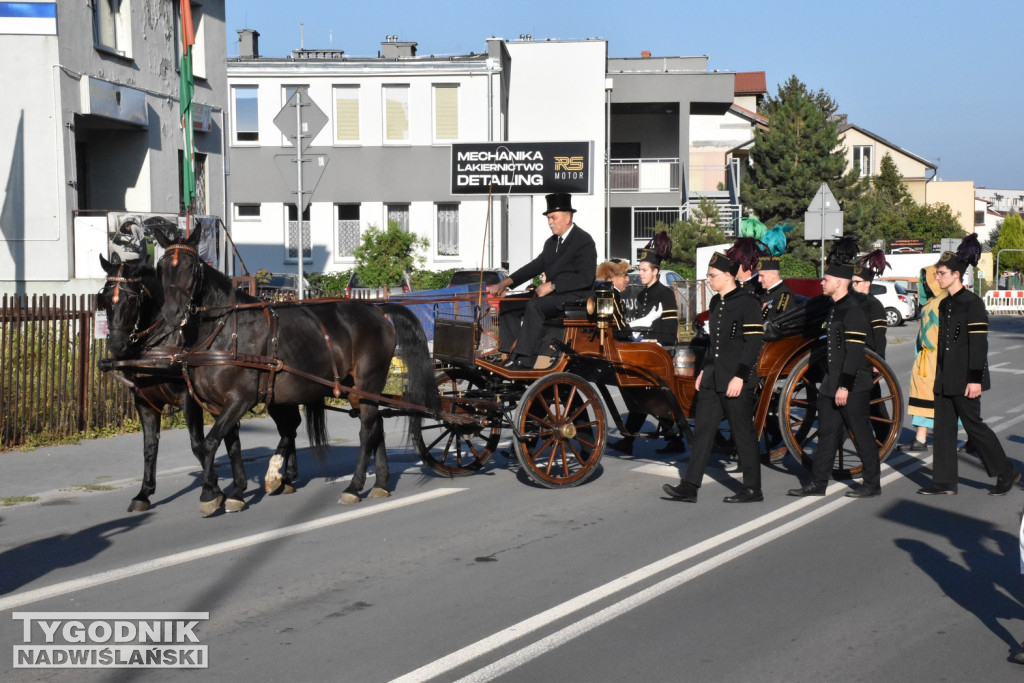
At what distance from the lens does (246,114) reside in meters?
37.3

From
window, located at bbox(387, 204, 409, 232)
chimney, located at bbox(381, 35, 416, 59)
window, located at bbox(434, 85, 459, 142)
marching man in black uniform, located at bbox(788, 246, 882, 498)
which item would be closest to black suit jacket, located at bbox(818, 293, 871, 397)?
marching man in black uniform, located at bbox(788, 246, 882, 498)

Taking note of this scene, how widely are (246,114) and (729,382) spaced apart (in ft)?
103

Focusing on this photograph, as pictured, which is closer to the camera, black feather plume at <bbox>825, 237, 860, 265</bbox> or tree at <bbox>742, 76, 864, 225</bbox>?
black feather plume at <bbox>825, 237, 860, 265</bbox>

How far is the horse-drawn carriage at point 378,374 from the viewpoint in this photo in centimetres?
854

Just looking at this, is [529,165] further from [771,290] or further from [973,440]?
[973,440]

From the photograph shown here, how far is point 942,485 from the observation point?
31.1ft

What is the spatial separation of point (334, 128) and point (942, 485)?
98.5 feet

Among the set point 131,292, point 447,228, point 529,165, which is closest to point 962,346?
point 131,292

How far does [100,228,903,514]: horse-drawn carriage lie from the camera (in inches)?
336

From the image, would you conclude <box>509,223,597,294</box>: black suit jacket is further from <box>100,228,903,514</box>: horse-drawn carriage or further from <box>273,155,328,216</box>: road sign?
<box>273,155,328,216</box>: road sign

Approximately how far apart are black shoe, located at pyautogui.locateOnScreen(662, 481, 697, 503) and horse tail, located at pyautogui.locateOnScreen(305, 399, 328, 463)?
116 inches

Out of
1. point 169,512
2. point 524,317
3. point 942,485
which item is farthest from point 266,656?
point 942,485

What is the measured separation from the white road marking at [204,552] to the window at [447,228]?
27.8 m

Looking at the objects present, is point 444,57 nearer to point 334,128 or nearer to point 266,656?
point 334,128
